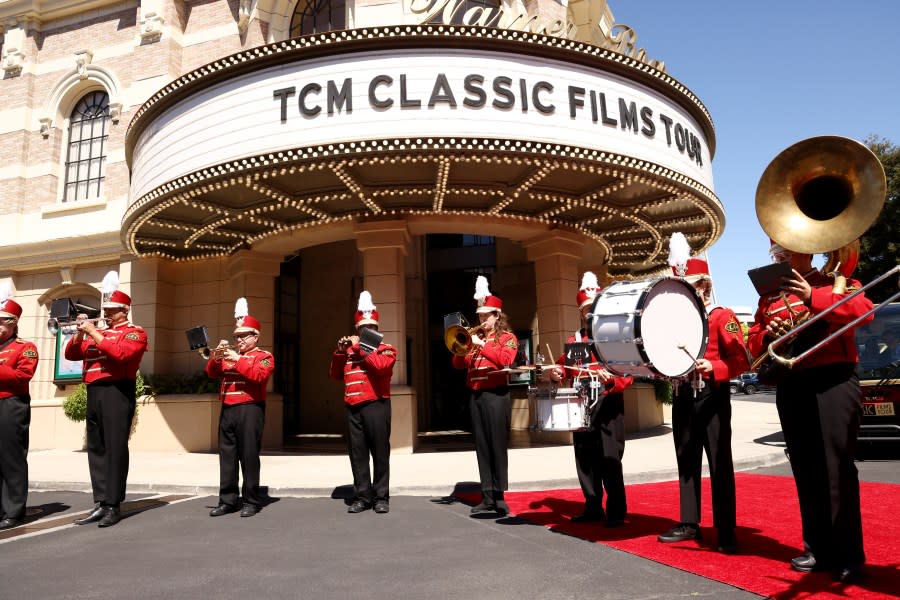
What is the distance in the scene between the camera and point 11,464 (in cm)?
664

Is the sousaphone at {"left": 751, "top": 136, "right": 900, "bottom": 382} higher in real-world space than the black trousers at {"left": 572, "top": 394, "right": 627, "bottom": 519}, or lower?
higher

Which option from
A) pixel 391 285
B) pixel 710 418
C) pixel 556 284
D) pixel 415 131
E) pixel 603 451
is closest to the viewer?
pixel 710 418

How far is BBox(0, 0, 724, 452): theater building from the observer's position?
1005 centimetres

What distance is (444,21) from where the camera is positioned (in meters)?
10.8

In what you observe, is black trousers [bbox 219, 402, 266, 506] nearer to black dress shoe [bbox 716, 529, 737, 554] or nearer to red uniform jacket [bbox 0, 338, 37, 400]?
red uniform jacket [bbox 0, 338, 37, 400]

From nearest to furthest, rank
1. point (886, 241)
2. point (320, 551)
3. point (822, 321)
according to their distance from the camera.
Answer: point (822, 321) → point (320, 551) → point (886, 241)

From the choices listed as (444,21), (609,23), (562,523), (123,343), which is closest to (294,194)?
(444,21)

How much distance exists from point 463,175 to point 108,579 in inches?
336

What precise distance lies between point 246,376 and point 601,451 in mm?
3790

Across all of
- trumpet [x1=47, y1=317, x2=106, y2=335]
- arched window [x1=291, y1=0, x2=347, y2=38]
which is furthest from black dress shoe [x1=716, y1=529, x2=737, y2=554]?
arched window [x1=291, y1=0, x2=347, y2=38]

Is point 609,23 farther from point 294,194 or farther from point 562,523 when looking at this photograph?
point 562,523

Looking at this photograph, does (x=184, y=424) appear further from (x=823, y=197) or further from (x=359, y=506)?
(x=823, y=197)

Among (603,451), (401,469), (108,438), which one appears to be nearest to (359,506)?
(108,438)

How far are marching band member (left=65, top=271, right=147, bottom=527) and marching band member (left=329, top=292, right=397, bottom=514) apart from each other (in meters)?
2.21
